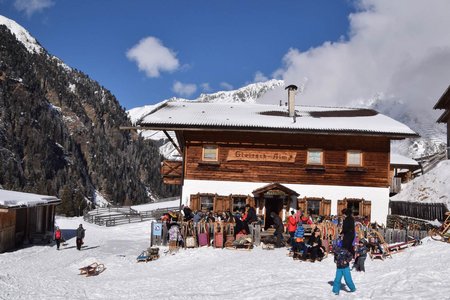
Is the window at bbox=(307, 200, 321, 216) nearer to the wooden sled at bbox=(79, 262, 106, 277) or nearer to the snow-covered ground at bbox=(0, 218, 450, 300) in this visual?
the snow-covered ground at bbox=(0, 218, 450, 300)

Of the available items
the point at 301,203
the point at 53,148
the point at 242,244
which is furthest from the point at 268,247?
the point at 53,148

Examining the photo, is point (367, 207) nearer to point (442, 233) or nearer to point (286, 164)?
point (286, 164)

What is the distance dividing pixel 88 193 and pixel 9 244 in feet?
424

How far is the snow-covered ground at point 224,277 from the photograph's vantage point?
40.4 feet

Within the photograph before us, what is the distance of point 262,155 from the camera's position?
2706 cm

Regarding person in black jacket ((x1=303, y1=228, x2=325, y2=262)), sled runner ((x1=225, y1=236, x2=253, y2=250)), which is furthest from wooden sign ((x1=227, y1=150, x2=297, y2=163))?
person in black jacket ((x1=303, y1=228, x2=325, y2=262))

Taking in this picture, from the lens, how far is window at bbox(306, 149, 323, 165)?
27.1 m

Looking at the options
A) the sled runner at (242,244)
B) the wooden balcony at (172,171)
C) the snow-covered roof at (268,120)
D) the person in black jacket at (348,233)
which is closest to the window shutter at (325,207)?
the snow-covered roof at (268,120)

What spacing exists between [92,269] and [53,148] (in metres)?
149

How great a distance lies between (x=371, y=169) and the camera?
2694 centimetres

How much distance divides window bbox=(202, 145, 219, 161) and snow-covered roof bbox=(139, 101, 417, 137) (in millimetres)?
1328

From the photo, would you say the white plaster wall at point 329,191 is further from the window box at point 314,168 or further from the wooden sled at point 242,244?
the wooden sled at point 242,244

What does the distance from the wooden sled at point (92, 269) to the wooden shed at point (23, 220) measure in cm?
789

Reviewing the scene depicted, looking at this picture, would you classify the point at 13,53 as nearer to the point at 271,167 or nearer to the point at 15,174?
the point at 15,174
